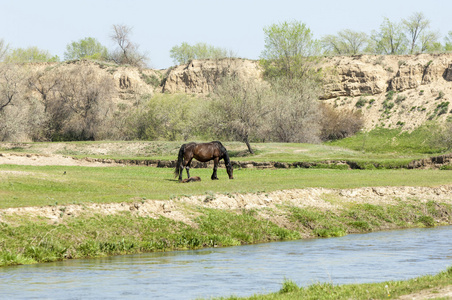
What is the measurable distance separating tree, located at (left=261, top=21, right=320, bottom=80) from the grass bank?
90776 mm

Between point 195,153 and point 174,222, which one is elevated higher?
point 195,153

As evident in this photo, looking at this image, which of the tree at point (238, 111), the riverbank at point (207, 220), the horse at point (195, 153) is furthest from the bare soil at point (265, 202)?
the tree at point (238, 111)

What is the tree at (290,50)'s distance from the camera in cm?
10200

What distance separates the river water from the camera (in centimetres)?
1453

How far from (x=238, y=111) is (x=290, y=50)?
3839 cm

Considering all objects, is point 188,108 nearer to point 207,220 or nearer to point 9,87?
point 9,87

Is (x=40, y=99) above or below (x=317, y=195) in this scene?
above

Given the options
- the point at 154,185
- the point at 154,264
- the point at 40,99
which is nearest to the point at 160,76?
the point at 40,99

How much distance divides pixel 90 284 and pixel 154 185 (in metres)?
19.5

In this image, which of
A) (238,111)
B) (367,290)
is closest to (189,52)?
(238,111)

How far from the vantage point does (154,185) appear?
1367 inches

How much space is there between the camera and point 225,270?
57.3 feet

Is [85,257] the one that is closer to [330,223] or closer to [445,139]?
[330,223]

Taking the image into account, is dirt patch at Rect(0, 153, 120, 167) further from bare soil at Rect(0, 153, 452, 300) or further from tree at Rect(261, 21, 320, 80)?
tree at Rect(261, 21, 320, 80)
